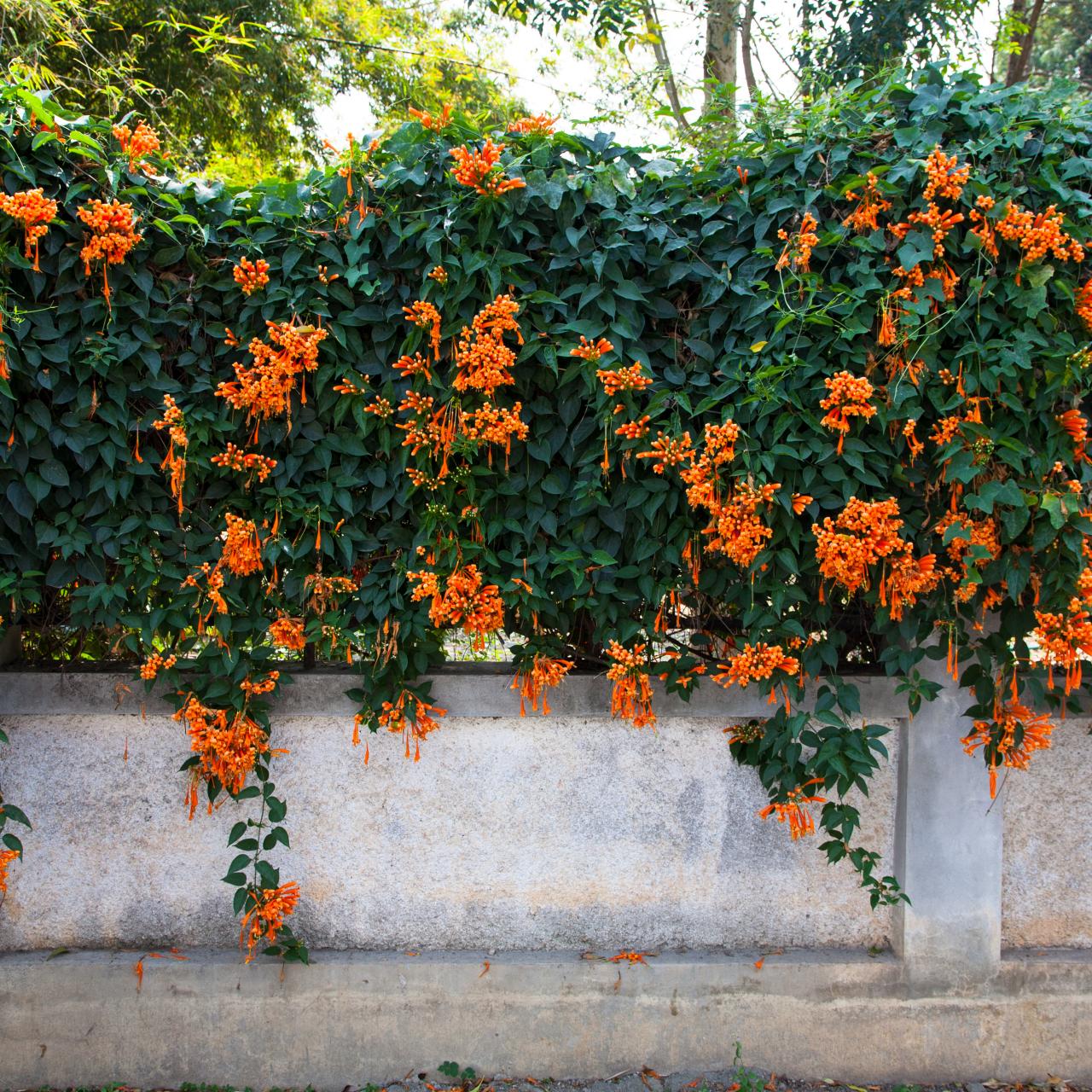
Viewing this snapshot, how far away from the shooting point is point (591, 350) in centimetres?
254

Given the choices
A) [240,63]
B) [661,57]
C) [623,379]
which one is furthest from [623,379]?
[661,57]

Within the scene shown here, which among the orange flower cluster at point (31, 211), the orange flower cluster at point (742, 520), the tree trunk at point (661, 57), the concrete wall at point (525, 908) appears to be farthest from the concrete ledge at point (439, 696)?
the tree trunk at point (661, 57)

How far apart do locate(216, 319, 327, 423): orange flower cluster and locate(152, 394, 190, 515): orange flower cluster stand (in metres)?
0.13

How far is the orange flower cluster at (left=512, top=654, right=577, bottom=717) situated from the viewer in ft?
9.14

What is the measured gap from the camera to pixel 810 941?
3.09m

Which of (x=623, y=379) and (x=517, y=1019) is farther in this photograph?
(x=517, y=1019)

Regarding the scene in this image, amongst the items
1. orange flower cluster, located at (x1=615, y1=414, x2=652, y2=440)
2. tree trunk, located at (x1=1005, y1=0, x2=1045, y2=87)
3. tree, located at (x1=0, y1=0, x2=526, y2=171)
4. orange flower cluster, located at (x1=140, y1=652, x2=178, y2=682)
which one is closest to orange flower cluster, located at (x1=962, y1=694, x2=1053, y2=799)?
orange flower cluster, located at (x1=615, y1=414, x2=652, y2=440)

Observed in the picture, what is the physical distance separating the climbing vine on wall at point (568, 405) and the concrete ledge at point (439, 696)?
0.13 metres

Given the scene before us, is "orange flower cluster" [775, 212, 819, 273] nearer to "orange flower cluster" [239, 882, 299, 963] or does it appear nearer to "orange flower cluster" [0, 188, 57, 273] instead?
"orange flower cluster" [0, 188, 57, 273]

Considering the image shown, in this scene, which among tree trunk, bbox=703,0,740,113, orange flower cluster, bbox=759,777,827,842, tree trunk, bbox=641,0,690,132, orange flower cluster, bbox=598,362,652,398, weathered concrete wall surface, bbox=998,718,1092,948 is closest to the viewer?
orange flower cluster, bbox=598,362,652,398

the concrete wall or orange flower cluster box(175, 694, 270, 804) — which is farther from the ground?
orange flower cluster box(175, 694, 270, 804)

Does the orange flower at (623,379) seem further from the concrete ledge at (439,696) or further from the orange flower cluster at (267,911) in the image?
the orange flower cluster at (267,911)

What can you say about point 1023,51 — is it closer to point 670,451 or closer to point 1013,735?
point 1013,735

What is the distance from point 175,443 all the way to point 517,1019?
82.8 inches
